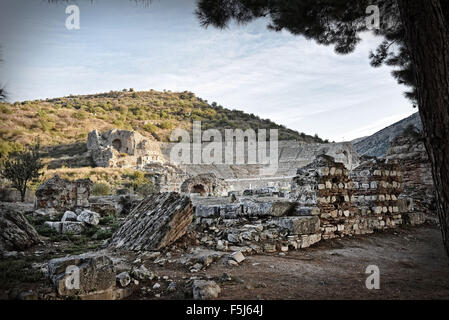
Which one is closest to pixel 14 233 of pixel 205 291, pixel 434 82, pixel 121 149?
pixel 205 291

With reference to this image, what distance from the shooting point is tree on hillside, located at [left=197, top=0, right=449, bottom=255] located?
283 cm

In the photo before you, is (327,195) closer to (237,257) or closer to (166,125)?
(237,257)

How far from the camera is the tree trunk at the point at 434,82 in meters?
2.79

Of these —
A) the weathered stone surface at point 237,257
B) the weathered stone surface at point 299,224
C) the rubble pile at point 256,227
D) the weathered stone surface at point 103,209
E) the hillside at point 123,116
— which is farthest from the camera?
the hillside at point 123,116

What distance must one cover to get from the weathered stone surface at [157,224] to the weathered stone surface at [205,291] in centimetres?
176

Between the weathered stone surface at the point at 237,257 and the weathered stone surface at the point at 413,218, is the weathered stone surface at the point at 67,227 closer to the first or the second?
the weathered stone surface at the point at 237,257

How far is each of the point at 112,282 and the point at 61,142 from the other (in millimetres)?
42469

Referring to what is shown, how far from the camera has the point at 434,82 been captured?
9.32 feet

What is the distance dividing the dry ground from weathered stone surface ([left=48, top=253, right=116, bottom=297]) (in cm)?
90

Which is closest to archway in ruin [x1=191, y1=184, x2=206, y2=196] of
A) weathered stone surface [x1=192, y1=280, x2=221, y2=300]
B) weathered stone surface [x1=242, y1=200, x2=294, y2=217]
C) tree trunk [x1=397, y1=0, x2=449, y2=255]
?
weathered stone surface [x1=242, y1=200, x2=294, y2=217]

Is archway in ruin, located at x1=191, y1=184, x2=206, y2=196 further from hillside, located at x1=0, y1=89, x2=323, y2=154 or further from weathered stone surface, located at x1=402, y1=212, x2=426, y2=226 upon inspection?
hillside, located at x1=0, y1=89, x2=323, y2=154

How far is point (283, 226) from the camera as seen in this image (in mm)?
5270

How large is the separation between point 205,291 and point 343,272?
6.66ft

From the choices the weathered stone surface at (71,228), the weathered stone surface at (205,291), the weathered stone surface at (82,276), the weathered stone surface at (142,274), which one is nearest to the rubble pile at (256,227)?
the weathered stone surface at (142,274)
